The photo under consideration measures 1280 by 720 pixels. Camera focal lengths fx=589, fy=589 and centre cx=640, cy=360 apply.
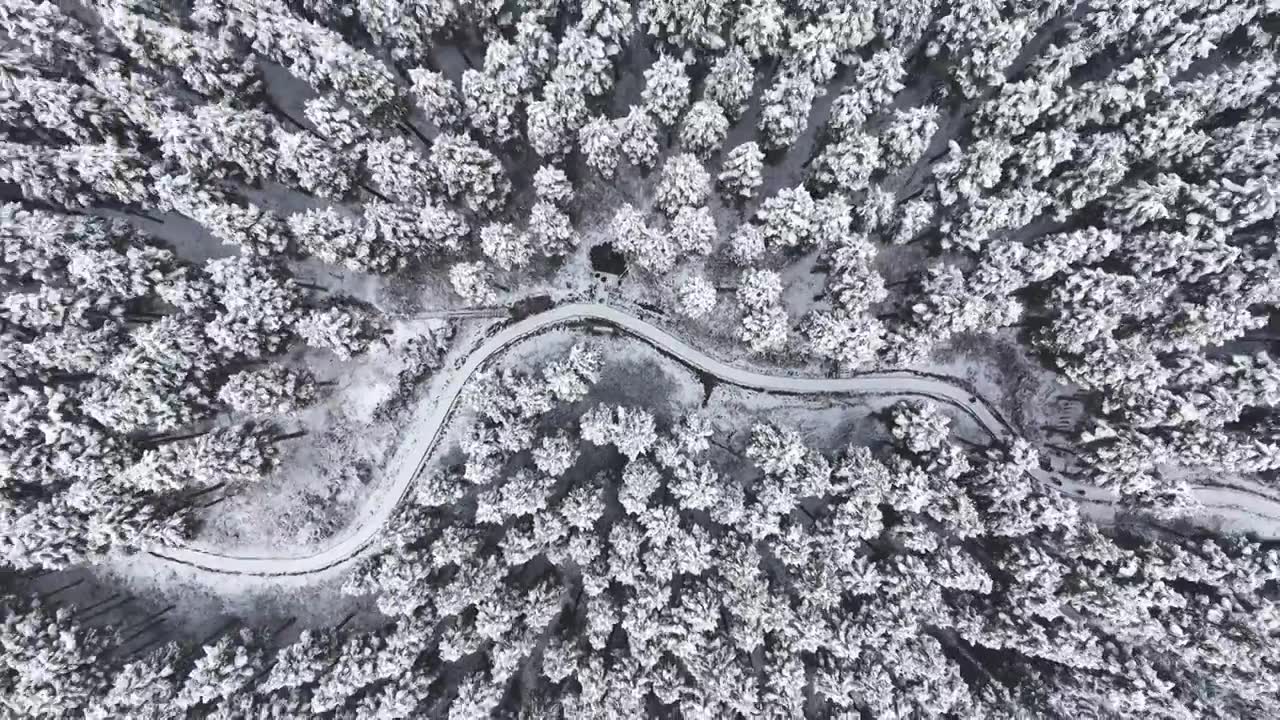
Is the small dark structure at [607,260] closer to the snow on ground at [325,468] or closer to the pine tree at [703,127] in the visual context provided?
the pine tree at [703,127]

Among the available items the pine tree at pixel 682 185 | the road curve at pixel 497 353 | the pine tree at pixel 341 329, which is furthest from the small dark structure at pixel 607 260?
the pine tree at pixel 341 329

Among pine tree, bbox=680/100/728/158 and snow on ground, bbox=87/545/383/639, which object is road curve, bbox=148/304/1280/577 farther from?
pine tree, bbox=680/100/728/158

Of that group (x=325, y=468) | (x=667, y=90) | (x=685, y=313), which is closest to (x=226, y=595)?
(x=325, y=468)

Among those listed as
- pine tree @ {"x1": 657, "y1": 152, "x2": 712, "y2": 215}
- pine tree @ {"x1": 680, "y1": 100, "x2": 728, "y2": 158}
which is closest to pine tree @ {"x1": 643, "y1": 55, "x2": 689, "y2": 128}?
pine tree @ {"x1": 680, "y1": 100, "x2": 728, "y2": 158}

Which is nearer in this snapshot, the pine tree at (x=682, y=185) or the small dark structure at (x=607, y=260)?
the pine tree at (x=682, y=185)

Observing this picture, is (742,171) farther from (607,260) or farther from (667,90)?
(607,260)

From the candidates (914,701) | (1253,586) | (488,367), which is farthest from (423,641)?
(1253,586)
